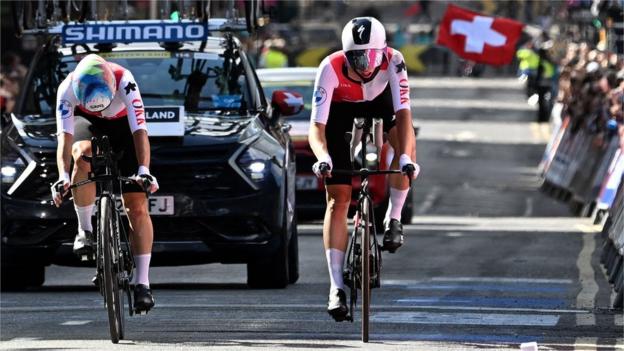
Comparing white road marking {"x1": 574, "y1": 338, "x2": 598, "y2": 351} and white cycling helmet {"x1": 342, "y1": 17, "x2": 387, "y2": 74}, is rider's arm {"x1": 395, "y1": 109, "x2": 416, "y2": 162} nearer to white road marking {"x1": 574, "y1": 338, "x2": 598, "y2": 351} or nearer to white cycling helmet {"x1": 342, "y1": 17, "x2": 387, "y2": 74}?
white cycling helmet {"x1": 342, "y1": 17, "x2": 387, "y2": 74}

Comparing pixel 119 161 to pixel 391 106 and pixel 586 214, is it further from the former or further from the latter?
pixel 586 214

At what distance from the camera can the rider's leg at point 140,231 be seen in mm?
12133

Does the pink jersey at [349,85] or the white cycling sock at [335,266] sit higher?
the pink jersey at [349,85]

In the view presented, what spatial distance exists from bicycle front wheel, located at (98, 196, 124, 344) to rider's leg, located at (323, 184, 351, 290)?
4.00 feet

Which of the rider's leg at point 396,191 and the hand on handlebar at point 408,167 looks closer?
the hand on handlebar at point 408,167

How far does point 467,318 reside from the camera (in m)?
13.2

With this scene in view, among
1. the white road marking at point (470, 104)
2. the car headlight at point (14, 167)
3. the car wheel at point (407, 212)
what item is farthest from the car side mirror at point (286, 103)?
the white road marking at point (470, 104)

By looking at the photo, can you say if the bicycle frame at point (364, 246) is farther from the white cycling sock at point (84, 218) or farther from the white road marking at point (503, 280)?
the white road marking at point (503, 280)

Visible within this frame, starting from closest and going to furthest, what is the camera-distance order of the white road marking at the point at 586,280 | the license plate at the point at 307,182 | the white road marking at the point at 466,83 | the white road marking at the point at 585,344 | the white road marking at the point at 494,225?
the white road marking at the point at 585,344
the white road marking at the point at 586,280
the license plate at the point at 307,182
the white road marking at the point at 494,225
the white road marking at the point at 466,83

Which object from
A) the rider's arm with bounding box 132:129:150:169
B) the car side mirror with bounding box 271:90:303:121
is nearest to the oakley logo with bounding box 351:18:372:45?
the rider's arm with bounding box 132:129:150:169

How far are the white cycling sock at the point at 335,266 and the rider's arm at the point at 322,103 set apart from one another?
2.01 ft

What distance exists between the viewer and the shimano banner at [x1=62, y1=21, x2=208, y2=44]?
53.0 ft

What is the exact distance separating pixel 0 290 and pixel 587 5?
2013 cm

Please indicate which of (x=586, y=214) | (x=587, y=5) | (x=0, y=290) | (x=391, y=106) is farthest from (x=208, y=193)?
(x=587, y=5)
